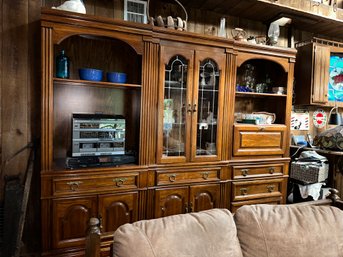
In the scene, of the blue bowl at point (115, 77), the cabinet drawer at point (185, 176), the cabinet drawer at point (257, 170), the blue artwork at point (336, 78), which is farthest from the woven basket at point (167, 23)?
the blue artwork at point (336, 78)

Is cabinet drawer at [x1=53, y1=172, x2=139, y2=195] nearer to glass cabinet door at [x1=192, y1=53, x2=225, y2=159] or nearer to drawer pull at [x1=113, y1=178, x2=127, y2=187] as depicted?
drawer pull at [x1=113, y1=178, x2=127, y2=187]

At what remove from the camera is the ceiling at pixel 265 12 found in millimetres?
2457

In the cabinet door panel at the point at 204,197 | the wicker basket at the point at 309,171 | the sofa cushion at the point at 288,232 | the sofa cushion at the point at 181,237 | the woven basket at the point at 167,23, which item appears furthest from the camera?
the wicker basket at the point at 309,171

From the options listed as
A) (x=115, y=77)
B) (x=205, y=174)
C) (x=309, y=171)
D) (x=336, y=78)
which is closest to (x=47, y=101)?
(x=115, y=77)

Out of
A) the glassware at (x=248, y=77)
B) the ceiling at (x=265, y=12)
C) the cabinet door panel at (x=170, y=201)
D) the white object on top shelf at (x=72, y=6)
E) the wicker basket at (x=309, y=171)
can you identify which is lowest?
the cabinet door panel at (x=170, y=201)

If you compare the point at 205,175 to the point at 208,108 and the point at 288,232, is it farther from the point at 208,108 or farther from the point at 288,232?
the point at 288,232

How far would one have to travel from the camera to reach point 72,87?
220 cm

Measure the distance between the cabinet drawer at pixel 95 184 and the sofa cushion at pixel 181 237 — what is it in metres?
1.01

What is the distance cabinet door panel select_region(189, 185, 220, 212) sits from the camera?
228 centimetres

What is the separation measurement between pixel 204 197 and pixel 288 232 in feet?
3.93

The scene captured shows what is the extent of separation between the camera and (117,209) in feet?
6.65

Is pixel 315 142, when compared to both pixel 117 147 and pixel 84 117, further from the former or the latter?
pixel 84 117

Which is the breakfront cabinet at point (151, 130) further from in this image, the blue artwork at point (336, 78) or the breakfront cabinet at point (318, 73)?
the blue artwork at point (336, 78)

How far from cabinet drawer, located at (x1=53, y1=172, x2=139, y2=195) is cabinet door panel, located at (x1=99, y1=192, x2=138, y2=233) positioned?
0.24 ft
